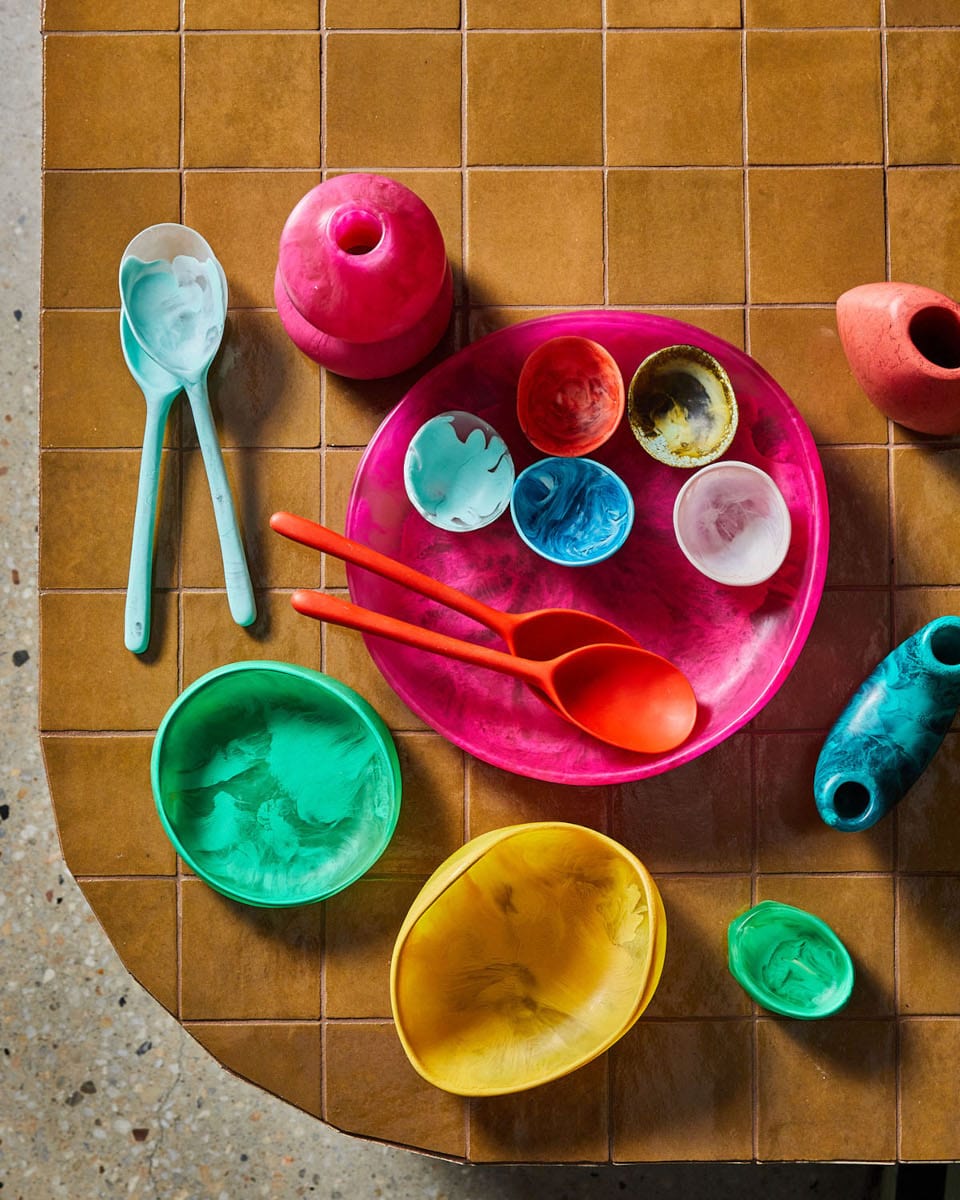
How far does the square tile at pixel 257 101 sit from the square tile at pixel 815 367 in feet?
1.64

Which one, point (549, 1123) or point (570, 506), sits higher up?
point (570, 506)

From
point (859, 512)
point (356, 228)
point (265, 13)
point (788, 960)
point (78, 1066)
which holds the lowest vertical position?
point (78, 1066)

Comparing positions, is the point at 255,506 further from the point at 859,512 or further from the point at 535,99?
the point at 859,512

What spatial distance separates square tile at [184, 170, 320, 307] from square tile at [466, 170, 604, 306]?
0.18 m

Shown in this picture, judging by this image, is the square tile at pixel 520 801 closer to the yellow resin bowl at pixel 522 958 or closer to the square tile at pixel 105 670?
the yellow resin bowl at pixel 522 958

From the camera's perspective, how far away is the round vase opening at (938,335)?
84 cm

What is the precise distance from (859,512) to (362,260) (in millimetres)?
555

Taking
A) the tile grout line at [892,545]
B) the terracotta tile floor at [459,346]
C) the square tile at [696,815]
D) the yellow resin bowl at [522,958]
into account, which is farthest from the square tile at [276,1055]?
the tile grout line at [892,545]

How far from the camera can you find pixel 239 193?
936 millimetres

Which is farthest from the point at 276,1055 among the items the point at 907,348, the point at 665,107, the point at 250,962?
the point at 665,107

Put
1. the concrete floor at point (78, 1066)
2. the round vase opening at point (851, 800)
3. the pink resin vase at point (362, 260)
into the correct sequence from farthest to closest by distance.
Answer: the concrete floor at point (78, 1066) < the round vase opening at point (851, 800) < the pink resin vase at point (362, 260)

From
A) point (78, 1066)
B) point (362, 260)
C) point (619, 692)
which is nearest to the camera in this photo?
point (362, 260)

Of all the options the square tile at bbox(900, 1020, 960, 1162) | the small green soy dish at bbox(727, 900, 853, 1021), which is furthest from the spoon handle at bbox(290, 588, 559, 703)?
the square tile at bbox(900, 1020, 960, 1162)

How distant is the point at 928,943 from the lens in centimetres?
93
